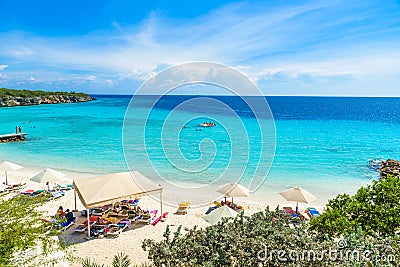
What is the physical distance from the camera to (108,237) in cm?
934

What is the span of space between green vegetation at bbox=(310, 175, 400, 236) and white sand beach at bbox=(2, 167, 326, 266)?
531 centimetres

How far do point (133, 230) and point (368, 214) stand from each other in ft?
25.2

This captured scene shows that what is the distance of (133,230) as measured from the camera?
32.7 feet

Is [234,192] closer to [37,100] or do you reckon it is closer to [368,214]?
[368,214]

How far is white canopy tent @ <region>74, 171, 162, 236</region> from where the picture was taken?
907 centimetres

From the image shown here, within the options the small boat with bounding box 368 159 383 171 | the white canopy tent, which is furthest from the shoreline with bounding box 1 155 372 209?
the small boat with bounding box 368 159 383 171

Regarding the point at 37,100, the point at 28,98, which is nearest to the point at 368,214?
the point at 28,98

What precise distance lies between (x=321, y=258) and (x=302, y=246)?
311 mm

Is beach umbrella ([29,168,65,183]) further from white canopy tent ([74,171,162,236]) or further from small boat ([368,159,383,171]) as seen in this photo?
small boat ([368,159,383,171])

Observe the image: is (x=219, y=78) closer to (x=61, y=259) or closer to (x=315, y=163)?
(x=61, y=259)

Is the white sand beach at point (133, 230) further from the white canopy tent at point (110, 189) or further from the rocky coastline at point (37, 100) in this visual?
the rocky coastline at point (37, 100)

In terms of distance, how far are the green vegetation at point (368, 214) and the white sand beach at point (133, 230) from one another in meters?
5.31

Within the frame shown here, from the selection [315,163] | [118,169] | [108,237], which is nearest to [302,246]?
[108,237]

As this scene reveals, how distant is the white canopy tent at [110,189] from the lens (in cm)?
907
